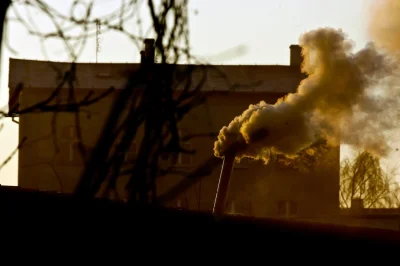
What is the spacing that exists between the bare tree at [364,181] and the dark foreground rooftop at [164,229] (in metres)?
36.0

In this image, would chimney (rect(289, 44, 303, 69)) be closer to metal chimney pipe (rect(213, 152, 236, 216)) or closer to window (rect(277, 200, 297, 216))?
window (rect(277, 200, 297, 216))

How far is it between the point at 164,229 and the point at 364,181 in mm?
37811

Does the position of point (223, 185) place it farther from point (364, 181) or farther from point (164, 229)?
point (364, 181)

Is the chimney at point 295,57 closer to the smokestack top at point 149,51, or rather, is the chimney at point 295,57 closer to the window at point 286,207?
the window at point 286,207

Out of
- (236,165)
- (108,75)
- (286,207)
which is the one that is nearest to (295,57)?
(236,165)

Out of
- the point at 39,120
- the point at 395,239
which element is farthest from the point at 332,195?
the point at 395,239

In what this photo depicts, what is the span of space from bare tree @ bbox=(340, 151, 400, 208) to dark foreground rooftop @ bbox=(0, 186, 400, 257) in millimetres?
36024

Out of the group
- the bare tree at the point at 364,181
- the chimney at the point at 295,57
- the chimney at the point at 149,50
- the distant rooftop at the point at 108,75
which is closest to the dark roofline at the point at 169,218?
the chimney at the point at 149,50

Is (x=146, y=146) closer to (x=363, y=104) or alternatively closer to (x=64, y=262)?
(x=64, y=262)

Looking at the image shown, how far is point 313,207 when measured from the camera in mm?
28938

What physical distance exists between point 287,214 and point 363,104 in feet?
55.0

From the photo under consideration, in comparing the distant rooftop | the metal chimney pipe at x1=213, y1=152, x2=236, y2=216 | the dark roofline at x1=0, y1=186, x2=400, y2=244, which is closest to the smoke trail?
the metal chimney pipe at x1=213, y1=152, x2=236, y2=216

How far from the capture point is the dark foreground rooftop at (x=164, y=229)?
4934mm

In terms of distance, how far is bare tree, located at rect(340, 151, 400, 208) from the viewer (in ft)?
136
